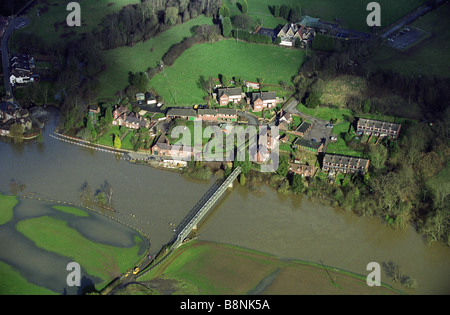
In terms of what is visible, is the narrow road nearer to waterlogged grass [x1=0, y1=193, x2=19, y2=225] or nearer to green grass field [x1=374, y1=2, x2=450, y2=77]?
waterlogged grass [x1=0, y1=193, x2=19, y2=225]

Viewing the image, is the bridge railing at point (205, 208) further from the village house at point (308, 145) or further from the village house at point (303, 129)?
the village house at point (303, 129)

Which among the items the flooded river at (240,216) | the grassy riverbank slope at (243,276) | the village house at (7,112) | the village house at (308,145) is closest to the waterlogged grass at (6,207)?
the flooded river at (240,216)

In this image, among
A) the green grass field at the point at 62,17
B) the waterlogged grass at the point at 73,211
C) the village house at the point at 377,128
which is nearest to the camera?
the waterlogged grass at the point at 73,211

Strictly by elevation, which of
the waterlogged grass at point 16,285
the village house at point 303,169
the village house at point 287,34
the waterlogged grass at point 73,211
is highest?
the village house at point 287,34

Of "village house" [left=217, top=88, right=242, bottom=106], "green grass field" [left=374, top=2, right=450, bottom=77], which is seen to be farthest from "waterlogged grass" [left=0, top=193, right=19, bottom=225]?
"green grass field" [left=374, top=2, right=450, bottom=77]

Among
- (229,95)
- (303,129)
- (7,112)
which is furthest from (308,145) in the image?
(7,112)

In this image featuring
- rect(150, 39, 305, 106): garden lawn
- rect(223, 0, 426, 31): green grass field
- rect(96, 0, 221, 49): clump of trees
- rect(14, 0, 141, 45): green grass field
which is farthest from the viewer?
rect(223, 0, 426, 31): green grass field

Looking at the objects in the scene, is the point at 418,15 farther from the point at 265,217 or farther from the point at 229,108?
the point at 265,217
